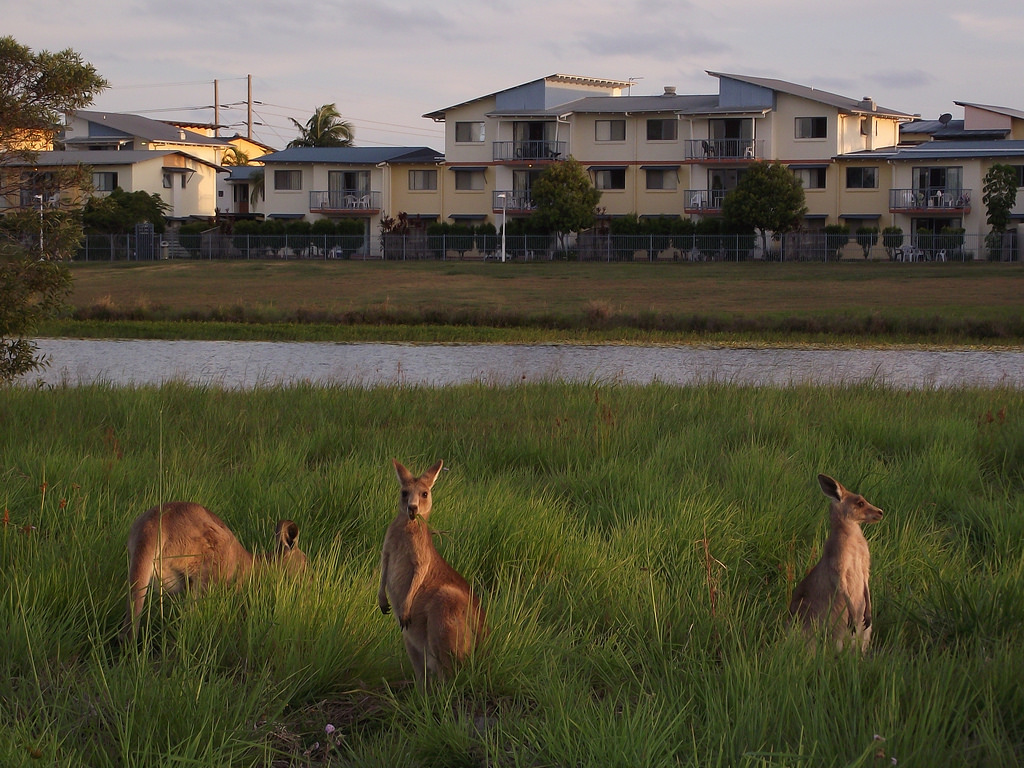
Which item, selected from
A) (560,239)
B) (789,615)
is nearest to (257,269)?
(560,239)

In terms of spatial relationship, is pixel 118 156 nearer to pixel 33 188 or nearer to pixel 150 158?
pixel 150 158

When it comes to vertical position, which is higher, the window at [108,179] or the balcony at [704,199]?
the window at [108,179]

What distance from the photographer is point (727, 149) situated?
231ft

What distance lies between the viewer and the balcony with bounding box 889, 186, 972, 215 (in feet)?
213

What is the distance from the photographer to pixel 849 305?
35.9 metres

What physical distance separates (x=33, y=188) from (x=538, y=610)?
9.05 m

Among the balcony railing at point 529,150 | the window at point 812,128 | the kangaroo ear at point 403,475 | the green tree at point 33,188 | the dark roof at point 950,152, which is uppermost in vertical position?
the window at point 812,128

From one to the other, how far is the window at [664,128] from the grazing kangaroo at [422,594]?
230 feet

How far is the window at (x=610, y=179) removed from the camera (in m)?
72.8

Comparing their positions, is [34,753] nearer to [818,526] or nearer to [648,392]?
[818,526]

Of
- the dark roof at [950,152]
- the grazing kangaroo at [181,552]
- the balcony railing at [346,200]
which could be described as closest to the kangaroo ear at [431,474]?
the grazing kangaroo at [181,552]

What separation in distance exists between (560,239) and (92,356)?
44.3 meters

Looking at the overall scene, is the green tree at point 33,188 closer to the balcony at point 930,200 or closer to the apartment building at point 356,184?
the balcony at point 930,200

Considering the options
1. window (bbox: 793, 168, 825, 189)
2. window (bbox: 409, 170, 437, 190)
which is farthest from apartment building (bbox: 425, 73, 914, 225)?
window (bbox: 409, 170, 437, 190)
